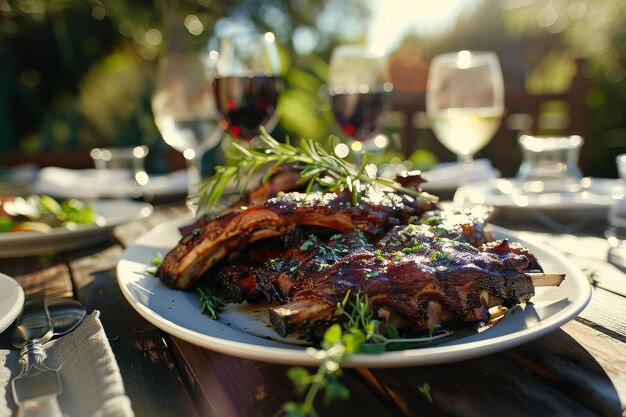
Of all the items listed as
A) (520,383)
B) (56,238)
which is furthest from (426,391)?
(56,238)

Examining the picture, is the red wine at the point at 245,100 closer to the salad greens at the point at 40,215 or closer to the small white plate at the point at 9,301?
the salad greens at the point at 40,215

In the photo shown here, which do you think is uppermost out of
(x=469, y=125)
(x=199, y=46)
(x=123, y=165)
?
(x=199, y=46)

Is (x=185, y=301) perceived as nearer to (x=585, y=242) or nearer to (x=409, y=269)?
(x=409, y=269)

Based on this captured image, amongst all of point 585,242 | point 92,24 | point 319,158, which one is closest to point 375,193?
point 319,158

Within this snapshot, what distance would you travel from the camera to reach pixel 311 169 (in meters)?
1.44

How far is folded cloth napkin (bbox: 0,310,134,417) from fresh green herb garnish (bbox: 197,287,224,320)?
0.21 m

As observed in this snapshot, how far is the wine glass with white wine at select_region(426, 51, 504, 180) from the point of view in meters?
2.78

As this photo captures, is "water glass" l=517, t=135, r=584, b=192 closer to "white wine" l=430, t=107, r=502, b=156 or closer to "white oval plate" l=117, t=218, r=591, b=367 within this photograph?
"white wine" l=430, t=107, r=502, b=156

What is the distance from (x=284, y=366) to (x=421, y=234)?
0.41 metres

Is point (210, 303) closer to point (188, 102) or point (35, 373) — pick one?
point (35, 373)

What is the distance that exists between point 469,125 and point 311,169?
173 cm

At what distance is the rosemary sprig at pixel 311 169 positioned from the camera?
1.37 meters

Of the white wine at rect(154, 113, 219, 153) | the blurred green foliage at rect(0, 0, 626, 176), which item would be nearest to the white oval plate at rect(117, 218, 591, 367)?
the white wine at rect(154, 113, 219, 153)

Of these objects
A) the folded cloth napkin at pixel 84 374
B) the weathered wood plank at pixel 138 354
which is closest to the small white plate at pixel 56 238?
the weathered wood plank at pixel 138 354
